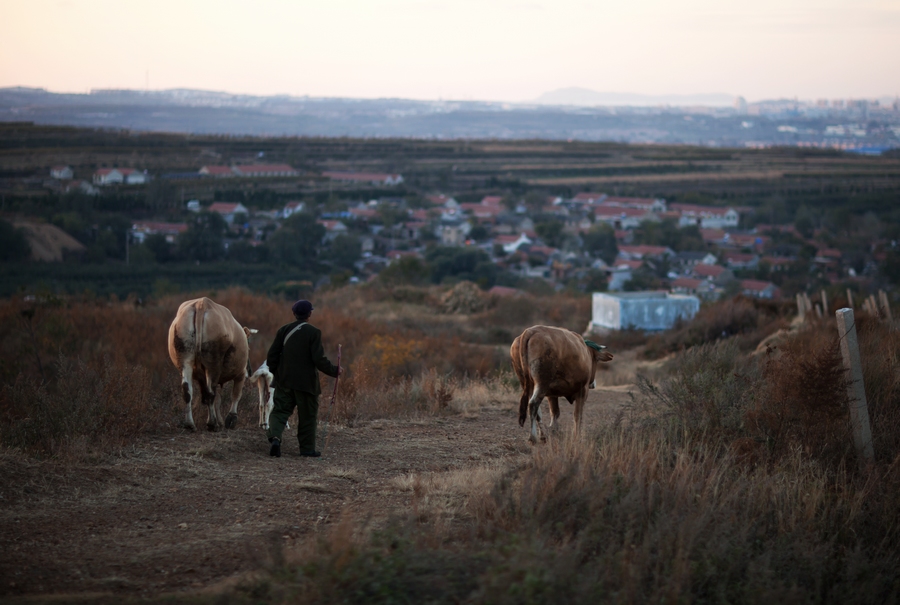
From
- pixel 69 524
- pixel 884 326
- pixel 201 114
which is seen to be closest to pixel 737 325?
pixel 884 326

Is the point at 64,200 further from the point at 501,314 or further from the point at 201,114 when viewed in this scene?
the point at 201,114

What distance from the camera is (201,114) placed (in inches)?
7461

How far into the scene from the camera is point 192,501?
640 cm

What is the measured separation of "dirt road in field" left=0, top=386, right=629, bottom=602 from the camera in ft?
15.9

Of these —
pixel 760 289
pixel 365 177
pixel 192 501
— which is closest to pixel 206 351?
pixel 192 501

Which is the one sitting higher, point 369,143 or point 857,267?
point 369,143

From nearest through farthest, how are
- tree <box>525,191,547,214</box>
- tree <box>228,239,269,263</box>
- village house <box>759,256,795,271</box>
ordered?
1. tree <box>228,239,269,263</box>
2. village house <box>759,256,795,271</box>
3. tree <box>525,191,547,214</box>

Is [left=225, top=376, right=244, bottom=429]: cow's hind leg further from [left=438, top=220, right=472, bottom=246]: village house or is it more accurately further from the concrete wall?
[left=438, top=220, right=472, bottom=246]: village house

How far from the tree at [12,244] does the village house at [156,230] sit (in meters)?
9.55

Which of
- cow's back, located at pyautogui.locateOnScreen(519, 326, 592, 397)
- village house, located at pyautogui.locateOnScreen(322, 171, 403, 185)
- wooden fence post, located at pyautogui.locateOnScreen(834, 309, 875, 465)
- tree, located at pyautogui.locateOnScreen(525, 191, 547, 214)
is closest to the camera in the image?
wooden fence post, located at pyautogui.locateOnScreen(834, 309, 875, 465)

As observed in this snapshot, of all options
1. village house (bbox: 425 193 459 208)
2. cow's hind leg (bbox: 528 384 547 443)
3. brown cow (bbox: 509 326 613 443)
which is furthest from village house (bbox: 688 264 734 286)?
cow's hind leg (bbox: 528 384 547 443)

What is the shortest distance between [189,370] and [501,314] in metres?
27.4

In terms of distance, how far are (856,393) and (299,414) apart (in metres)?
5.16

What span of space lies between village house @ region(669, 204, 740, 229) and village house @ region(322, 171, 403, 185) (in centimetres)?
3684
